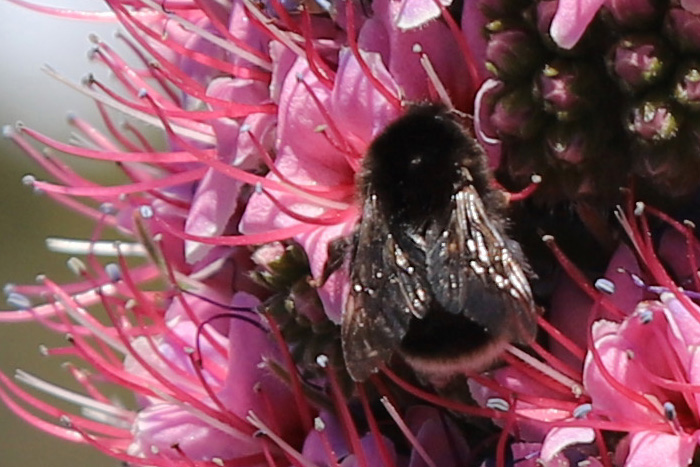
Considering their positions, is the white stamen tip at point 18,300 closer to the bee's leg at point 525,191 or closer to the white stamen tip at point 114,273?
→ the white stamen tip at point 114,273

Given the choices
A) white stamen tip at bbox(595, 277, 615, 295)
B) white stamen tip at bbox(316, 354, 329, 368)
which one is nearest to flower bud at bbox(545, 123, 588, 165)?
white stamen tip at bbox(595, 277, 615, 295)

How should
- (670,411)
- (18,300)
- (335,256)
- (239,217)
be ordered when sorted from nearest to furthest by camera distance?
(670,411) < (335,256) < (239,217) < (18,300)

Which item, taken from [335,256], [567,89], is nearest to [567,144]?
[567,89]

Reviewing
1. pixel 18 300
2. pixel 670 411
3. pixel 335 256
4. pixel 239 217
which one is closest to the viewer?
pixel 670 411

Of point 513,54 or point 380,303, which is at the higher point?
point 513,54

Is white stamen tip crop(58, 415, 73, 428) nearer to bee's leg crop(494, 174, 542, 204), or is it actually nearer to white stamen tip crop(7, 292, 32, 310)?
white stamen tip crop(7, 292, 32, 310)

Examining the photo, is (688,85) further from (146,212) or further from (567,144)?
(146,212)

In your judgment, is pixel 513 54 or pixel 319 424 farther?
pixel 319 424
